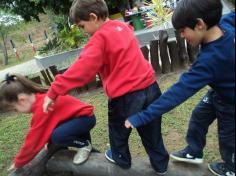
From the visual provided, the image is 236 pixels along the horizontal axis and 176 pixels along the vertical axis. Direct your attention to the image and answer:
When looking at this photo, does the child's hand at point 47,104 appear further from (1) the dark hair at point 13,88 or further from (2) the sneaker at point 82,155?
(2) the sneaker at point 82,155

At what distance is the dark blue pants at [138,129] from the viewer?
9.80ft

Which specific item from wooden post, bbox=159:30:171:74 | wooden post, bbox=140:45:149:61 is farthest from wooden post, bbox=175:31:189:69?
wooden post, bbox=140:45:149:61

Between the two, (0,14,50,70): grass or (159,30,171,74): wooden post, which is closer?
(159,30,171,74): wooden post

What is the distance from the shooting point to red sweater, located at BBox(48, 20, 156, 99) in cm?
283

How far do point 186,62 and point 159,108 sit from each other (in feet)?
13.2

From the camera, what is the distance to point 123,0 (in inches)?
466

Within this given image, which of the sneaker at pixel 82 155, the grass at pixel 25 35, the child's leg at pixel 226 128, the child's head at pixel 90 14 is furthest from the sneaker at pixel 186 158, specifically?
the grass at pixel 25 35

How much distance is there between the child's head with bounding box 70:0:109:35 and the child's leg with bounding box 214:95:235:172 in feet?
3.29

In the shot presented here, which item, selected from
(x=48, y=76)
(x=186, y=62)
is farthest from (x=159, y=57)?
(x=48, y=76)

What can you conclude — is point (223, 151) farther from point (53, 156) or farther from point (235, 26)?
point (53, 156)

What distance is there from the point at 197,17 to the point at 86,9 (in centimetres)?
90

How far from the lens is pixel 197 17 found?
235 centimetres

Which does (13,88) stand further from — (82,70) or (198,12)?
(198,12)

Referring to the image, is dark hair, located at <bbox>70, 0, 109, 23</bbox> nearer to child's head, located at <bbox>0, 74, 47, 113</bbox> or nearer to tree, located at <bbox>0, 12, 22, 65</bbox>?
child's head, located at <bbox>0, 74, 47, 113</bbox>
